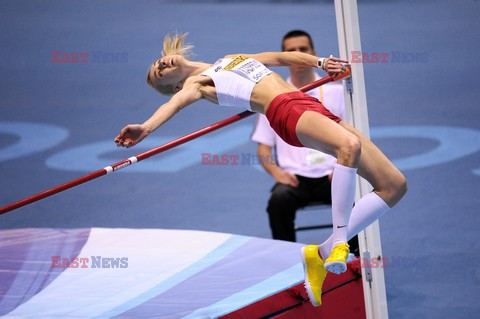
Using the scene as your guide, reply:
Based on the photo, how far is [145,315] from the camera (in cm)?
392

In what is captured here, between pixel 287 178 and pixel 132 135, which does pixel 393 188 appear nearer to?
pixel 132 135

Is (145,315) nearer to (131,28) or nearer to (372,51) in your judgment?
(372,51)

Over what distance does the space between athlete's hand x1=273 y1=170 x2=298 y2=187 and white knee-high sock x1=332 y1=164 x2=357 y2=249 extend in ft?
5.84

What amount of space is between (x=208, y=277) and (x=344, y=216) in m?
1.14

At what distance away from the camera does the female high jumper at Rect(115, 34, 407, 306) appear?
3.48m

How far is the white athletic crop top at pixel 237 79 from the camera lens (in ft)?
12.6

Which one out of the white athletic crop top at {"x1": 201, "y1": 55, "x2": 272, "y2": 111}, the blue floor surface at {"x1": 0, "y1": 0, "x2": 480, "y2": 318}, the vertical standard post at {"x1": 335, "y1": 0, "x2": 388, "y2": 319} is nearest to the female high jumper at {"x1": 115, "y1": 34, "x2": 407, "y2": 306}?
the white athletic crop top at {"x1": 201, "y1": 55, "x2": 272, "y2": 111}

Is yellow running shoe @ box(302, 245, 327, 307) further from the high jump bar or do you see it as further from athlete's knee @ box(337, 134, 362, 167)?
the high jump bar

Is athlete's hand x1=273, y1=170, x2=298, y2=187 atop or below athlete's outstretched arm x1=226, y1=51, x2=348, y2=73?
below

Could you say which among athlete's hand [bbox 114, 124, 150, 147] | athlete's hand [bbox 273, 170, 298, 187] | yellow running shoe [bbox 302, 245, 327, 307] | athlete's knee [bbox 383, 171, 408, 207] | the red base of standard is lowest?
the red base of standard

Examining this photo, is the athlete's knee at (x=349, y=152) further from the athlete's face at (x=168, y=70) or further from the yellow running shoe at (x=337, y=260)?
the athlete's face at (x=168, y=70)

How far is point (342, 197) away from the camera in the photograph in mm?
3482

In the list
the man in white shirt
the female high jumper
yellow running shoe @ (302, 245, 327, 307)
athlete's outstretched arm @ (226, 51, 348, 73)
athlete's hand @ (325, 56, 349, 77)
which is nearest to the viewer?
the female high jumper

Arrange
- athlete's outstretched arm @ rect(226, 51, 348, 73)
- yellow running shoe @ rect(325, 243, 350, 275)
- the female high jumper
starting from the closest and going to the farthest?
1. yellow running shoe @ rect(325, 243, 350, 275)
2. the female high jumper
3. athlete's outstretched arm @ rect(226, 51, 348, 73)
